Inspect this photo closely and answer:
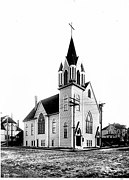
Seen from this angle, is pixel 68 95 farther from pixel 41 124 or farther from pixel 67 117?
pixel 41 124

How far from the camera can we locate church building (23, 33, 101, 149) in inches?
840

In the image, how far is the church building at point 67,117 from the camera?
21328mm

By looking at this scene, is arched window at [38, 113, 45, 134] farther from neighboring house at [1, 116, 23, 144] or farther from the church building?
neighboring house at [1, 116, 23, 144]

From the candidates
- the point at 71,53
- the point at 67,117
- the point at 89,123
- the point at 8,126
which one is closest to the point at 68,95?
the point at 67,117

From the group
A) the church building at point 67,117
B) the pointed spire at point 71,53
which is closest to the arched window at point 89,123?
the church building at point 67,117

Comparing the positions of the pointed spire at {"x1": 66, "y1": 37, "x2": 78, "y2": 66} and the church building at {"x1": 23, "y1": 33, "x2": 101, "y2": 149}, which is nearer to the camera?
the pointed spire at {"x1": 66, "y1": 37, "x2": 78, "y2": 66}

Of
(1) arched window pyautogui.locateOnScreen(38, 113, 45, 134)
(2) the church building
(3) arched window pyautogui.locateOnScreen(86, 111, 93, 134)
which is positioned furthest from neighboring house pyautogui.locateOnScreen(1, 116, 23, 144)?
(3) arched window pyautogui.locateOnScreen(86, 111, 93, 134)

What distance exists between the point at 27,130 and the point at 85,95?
22.9 feet

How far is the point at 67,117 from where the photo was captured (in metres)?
21.8

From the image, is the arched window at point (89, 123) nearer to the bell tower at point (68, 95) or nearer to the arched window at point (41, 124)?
the bell tower at point (68, 95)

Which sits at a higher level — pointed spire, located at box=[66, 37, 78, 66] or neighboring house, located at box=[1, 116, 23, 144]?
pointed spire, located at box=[66, 37, 78, 66]

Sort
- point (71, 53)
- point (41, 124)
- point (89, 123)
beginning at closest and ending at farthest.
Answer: point (71, 53) → point (89, 123) → point (41, 124)

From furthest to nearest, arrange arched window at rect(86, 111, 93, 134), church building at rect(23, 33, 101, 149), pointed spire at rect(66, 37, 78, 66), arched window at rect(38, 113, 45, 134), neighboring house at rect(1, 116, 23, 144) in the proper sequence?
1. arched window at rect(38, 113, 45, 134)
2. arched window at rect(86, 111, 93, 134)
3. church building at rect(23, 33, 101, 149)
4. neighboring house at rect(1, 116, 23, 144)
5. pointed spire at rect(66, 37, 78, 66)

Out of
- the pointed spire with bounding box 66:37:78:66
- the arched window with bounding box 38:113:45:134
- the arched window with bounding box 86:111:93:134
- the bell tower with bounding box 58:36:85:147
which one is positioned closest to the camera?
the pointed spire with bounding box 66:37:78:66
